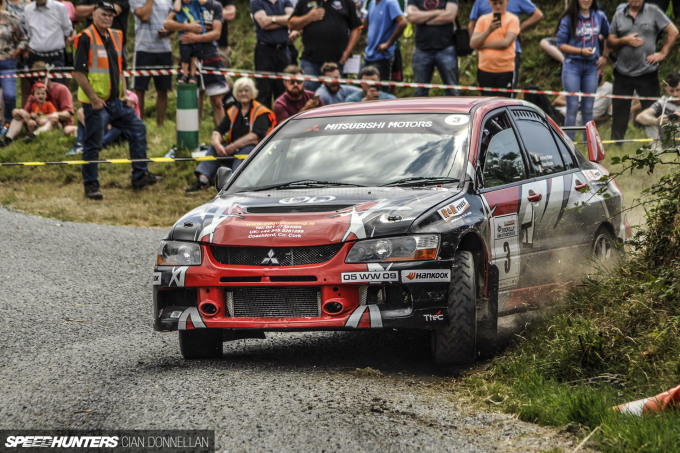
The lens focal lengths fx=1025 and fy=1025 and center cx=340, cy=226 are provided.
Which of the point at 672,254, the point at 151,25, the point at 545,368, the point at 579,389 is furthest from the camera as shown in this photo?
the point at 151,25

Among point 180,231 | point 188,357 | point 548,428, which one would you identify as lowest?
point 188,357

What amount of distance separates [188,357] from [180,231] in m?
0.84

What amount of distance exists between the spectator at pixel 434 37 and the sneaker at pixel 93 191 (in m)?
4.78

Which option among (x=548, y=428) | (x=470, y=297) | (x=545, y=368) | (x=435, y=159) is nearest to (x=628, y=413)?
(x=548, y=428)

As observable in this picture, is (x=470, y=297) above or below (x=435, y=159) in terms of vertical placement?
below

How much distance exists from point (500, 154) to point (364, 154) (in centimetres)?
100

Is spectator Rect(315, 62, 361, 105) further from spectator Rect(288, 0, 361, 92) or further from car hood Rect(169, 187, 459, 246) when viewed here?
car hood Rect(169, 187, 459, 246)

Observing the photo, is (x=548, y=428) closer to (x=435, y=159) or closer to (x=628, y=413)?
(x=628, y=413)

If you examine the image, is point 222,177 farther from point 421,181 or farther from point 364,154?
point 421,181

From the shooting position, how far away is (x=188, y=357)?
6.57 metres

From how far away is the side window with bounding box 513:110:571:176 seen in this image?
25.4 ft

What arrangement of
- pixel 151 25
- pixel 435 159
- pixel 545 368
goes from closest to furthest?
pixel 545 368, pixel 435 159, pixel 151 25

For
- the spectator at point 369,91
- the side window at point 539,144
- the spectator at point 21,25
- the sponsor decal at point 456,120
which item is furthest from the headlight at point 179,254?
the spectator at point 21,25

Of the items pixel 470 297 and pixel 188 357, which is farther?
pixel 188 357
